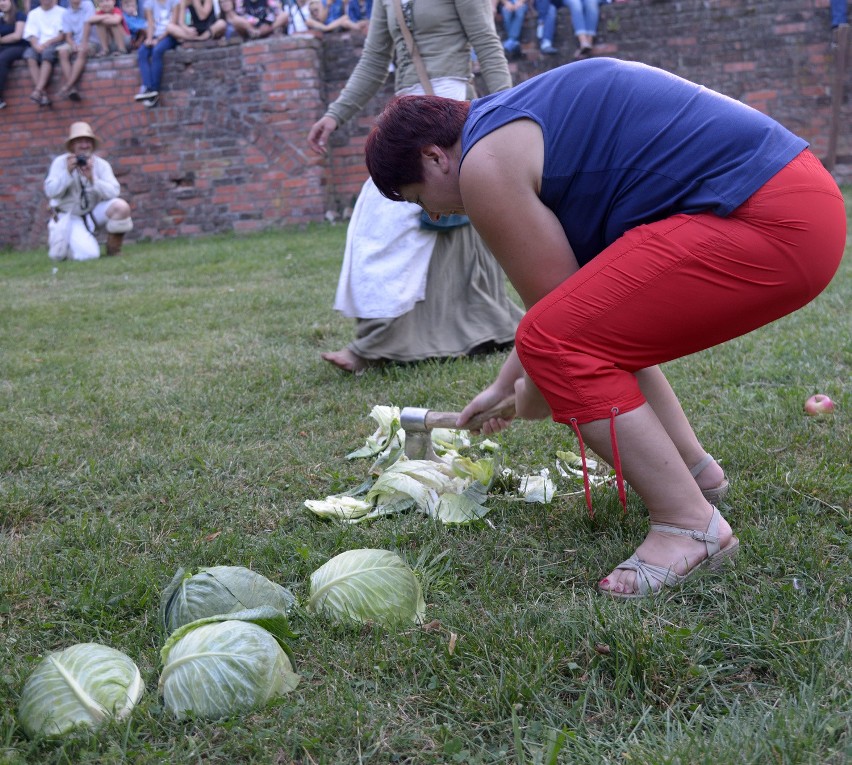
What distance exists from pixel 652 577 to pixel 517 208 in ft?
3.20

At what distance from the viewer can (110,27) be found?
13508 mm

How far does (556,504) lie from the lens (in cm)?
284

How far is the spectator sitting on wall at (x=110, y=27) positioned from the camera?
13195mm

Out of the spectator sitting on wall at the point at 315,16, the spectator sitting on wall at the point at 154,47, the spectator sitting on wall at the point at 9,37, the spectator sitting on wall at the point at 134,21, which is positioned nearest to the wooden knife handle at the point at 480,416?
the spectator sitting on wall at the point at 154,47

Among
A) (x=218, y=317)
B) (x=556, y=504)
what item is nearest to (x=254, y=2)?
(x=218, y=317)

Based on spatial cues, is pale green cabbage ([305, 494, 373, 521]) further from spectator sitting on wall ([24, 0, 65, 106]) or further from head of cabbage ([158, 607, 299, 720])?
spectator sitting on wall ([24, 0, 65, 106])

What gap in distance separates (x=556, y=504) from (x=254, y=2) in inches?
480

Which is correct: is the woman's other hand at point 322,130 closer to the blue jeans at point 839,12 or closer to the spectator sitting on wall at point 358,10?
the spectator sitting on wall at point 358,10

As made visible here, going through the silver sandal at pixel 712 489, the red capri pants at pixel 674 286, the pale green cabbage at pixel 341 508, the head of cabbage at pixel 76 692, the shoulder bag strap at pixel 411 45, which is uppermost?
the shoulder bag strap at pixel 411 45

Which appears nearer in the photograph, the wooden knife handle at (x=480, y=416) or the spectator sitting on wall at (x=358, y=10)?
the wooden knife handle at (x=480, y=416)

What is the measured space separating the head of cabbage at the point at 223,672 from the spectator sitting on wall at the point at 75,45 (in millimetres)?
12712

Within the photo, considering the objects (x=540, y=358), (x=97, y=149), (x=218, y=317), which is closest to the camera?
(x=540, y=358)

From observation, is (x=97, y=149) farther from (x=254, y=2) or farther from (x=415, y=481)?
(x=415, y=481)

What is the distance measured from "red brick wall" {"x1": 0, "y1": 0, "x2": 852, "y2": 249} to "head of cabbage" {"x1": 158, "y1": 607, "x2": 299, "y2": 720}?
11.1 metres
